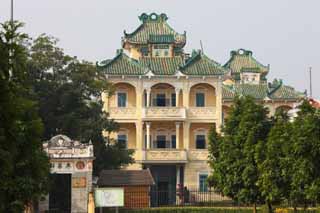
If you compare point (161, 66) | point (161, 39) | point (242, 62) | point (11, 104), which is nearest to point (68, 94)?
point (161, 66)

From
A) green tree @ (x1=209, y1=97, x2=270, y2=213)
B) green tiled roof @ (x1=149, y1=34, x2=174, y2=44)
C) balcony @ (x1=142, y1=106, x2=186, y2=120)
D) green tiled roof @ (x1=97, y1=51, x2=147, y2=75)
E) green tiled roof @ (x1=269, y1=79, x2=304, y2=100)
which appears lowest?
green tree @ (x1=209, y1=97, x2=270, y2=213)

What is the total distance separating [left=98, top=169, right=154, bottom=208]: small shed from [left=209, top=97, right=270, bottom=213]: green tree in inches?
161

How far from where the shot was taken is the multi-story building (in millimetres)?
48250

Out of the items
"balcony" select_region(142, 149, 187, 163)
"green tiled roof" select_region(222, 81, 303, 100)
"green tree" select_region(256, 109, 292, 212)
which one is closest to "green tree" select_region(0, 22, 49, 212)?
"green tree" select_region(256, 109, 292, 212)

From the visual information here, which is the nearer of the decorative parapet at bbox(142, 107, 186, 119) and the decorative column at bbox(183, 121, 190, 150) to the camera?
the decorative parapet at bbox(142, 107, 186, 119)

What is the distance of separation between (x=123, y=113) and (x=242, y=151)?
68.1 ft

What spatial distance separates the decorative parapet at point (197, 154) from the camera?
160ft

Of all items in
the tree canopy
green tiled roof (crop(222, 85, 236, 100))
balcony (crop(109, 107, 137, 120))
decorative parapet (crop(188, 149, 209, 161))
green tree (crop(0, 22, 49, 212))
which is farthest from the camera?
green tiled roof (crop(222, 85, 236, 100))

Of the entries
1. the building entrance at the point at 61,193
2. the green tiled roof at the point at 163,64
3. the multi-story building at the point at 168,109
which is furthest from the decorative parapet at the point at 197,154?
the building entrance at the point at 61,193

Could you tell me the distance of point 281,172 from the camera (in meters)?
25.8

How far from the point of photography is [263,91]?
56312 millimetres

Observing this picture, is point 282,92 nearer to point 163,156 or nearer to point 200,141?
point 200,141

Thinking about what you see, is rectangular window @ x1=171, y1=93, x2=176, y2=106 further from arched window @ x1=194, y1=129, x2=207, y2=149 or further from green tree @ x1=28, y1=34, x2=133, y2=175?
green tree @ x1=28, y1=34, x2=133, y2=175

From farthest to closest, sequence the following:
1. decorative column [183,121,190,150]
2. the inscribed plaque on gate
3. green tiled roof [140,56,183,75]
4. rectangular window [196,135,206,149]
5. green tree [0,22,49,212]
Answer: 1. rectangular window [196,135,206,149]
2. decorative column [183,121,190,150]
3. green tiled roof [140,56,183,75]
4. the inscribed plaque on gate
5. green tree [0,22,49,212]
